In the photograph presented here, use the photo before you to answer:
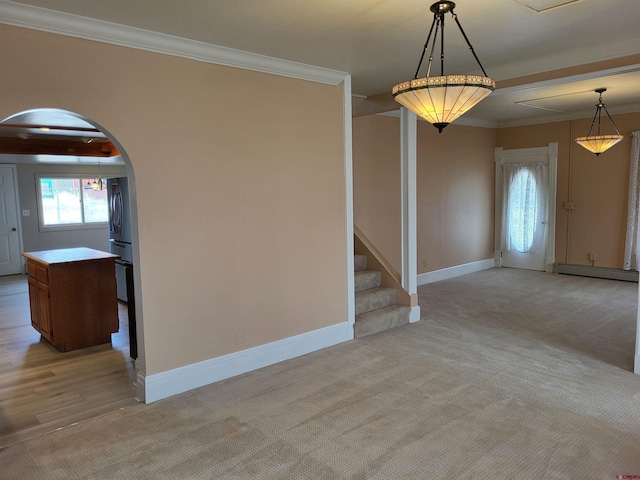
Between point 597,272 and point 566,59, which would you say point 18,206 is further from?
point 597,272

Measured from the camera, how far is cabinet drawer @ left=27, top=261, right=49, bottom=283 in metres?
4.57

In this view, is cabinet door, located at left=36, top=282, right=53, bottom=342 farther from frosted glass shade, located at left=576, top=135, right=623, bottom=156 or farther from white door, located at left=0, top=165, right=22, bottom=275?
frosted glass shade, located at left=576, top=135, right=623, bottom=156

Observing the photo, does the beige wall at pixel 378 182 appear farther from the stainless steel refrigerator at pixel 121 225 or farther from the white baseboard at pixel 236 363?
the stainless steel refrigerator at pixel 121 225

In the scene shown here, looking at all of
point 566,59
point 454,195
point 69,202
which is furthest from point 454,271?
point 69,202

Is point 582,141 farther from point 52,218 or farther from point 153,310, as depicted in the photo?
point 52,218

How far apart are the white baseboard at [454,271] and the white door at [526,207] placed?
1.33ft

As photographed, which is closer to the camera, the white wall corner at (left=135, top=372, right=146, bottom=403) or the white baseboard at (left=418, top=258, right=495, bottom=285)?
the white wall corner at (left=135, top=372, right=146, bottom=403)

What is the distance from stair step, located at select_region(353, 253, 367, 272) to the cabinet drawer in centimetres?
328

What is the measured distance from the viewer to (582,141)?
246 inches

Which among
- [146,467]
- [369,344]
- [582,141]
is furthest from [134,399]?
[582,141]

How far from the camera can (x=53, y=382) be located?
3.78 meters

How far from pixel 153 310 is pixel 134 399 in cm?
69

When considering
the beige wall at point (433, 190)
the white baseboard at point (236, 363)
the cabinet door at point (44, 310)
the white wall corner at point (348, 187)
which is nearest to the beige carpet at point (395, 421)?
the white baseboard at point (236, 363)

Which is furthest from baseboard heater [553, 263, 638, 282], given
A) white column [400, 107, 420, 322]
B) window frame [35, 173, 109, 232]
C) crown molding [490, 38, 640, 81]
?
window frame [35, 173, 109, 232]
